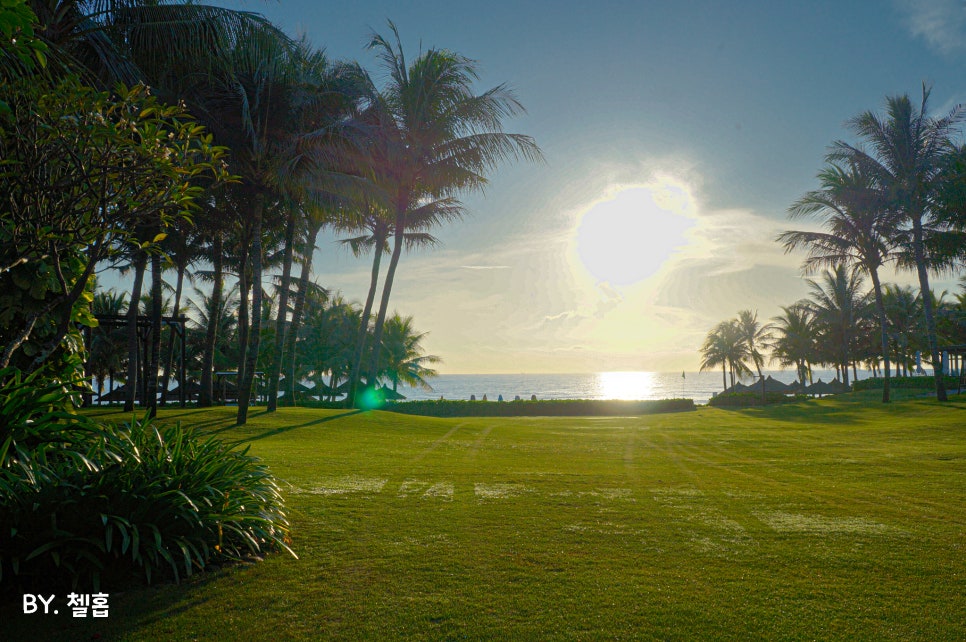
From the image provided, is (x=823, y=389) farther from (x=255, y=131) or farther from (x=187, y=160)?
(x=187, y=160)

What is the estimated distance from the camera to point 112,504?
407 cm

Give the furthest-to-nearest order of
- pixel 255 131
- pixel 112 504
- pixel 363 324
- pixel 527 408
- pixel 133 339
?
pixel 527 408 → pixel 363 324 → pixel 133 339 → pixel 255 131 → pixel 112 504

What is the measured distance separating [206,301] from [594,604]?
41997 mm

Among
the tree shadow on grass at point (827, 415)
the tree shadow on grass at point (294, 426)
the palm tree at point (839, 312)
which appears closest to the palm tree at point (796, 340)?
the palm tree at point (839, 312)

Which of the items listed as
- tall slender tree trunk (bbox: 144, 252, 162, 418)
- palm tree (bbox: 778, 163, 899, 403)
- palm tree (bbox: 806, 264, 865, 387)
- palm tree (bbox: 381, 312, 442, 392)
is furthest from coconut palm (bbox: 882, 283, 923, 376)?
tall slender tree trunk (bbox: 144, 252, 162, 418)

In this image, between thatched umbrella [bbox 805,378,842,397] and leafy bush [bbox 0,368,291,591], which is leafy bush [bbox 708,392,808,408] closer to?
thatched umbrella [bbox 805,378,842,397]

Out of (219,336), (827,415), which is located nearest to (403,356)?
(219,336)

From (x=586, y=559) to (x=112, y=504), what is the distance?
3695mm

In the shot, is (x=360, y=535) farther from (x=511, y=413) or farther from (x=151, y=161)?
(x=511, y=413)

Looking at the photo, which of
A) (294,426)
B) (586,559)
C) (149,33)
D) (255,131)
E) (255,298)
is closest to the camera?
(586,559)

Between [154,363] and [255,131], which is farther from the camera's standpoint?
[255,131]

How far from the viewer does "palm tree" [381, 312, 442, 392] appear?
154 feet

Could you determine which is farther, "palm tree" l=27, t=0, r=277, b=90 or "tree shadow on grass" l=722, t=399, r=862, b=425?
"tree shadow on grass" l=722, t=399, r=862, b=425

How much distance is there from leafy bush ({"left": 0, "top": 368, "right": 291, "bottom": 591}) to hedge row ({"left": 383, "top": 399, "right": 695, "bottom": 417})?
20.8 m
